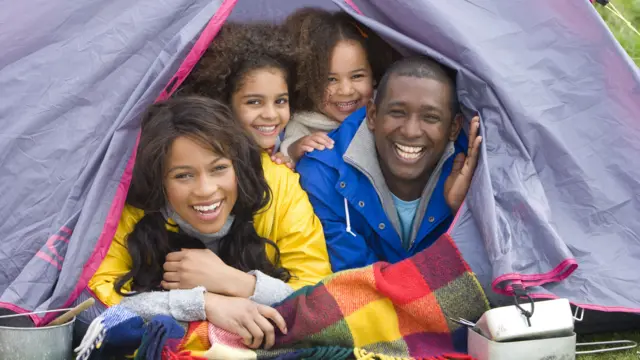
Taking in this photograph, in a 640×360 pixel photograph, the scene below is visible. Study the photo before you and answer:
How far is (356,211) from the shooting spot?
2.82 m

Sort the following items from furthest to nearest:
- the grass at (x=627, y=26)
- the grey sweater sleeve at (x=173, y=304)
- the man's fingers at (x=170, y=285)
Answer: the grass at (x=627, y=26)
the man's fingers at (x=170, y=285)
the grey sweater sleeve at (x=173, y=304)

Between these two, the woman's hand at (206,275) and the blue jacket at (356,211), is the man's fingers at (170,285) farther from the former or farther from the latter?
the blue jacket at (356,211)

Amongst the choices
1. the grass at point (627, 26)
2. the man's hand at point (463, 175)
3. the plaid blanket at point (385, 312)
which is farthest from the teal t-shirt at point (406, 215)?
the grass at point (627, 26)

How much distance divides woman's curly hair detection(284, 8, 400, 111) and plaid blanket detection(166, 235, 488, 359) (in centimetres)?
95

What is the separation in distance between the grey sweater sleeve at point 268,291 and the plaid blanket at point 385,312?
0.05 metres

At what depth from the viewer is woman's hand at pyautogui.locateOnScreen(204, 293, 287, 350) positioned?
2.38 meters

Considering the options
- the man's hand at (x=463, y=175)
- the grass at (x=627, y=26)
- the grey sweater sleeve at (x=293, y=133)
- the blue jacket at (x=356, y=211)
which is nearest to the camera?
the man's hand at (x=463, y=175)

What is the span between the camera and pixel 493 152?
103 inches

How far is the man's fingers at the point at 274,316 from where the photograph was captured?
2.39 metres

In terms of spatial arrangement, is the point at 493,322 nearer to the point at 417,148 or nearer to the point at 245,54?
the point at 417,148

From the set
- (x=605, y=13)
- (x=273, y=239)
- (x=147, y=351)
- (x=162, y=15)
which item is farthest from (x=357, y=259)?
(x=605, y=13)

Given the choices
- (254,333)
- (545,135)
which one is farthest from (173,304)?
(545,135)

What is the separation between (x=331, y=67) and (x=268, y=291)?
1039 mm

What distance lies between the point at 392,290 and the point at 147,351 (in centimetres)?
70
